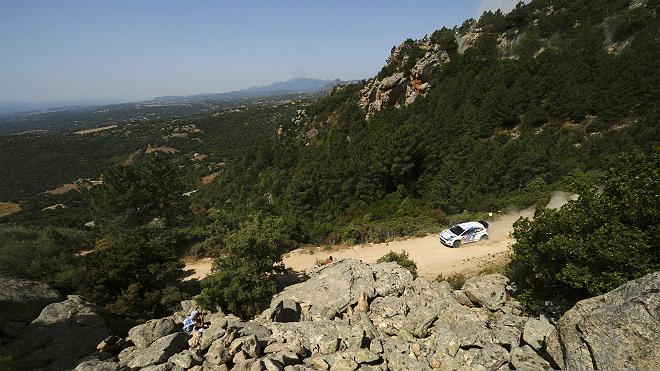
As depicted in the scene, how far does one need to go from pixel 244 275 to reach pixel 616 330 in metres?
11.8

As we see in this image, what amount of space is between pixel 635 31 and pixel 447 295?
45.6 m

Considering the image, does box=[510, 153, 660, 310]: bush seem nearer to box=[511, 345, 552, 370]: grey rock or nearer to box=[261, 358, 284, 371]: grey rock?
box=[511, 345, 552, 370]: grey rock

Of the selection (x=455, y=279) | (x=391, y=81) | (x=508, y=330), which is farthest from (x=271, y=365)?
(x=391, y=81)

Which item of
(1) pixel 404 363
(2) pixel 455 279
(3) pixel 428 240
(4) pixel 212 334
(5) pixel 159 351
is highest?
(5) pixel 159 351

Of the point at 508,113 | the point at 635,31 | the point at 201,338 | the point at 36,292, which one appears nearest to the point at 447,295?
the point at 201,338

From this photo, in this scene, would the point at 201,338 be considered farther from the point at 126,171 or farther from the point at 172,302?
the point at 126,171

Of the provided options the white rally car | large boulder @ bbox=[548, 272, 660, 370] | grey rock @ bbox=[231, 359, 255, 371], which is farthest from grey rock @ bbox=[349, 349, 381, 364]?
the white rally car

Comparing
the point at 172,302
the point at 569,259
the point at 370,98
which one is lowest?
the point at 172,302

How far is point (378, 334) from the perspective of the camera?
12.2 meters

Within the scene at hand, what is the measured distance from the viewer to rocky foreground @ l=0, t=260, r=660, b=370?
7.95 meters

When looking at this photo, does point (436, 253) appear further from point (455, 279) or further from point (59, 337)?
point (59, 337)

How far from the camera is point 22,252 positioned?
17.7 metres

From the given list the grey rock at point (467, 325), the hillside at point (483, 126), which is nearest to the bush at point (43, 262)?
the hillside at point (483, 126)

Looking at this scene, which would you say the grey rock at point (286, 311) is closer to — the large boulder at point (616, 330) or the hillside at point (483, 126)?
the large boulder at point (616, 330)
